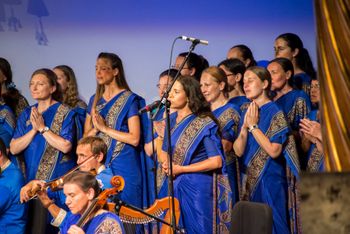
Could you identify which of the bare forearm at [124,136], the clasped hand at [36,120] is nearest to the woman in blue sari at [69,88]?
the clasped hand at [36,120]

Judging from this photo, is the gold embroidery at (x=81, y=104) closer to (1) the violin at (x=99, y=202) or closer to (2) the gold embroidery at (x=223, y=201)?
(2) the gold embroidery at (x=223, y=201)

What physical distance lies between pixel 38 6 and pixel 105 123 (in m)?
1.31

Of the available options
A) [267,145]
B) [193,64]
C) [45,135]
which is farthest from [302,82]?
[45,135]

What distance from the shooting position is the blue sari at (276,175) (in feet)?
12.6

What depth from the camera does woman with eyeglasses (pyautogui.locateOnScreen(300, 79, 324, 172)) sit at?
3621 mm

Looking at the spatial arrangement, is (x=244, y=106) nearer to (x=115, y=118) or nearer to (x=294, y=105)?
(x=294, y=105)

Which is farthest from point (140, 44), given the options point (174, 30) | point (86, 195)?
point (86, 195)

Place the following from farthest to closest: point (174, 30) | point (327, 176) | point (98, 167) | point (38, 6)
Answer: point (38, 6), point (174, 30), point (98, 167), point (327, 176)

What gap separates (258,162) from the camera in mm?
3912

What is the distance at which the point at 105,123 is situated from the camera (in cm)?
432

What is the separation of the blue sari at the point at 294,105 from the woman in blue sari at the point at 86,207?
1.50m

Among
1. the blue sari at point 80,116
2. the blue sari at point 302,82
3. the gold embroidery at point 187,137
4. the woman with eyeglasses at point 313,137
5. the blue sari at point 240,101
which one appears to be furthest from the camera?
the blue sari at point 80,116

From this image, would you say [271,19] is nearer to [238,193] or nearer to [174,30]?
[174,30]

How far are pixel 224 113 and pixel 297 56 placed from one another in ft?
1.91
